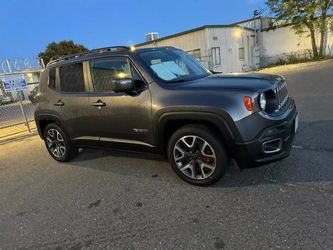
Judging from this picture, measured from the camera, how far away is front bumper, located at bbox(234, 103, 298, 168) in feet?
11.1

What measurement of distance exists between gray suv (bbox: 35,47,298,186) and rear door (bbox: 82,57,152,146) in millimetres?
14

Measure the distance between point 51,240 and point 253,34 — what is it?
32.3 metres

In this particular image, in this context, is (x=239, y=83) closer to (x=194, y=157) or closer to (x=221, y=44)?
(x=194, y=157)

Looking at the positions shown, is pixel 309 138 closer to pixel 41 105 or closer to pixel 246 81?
pixel 246 81

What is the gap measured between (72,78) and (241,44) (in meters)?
27.3

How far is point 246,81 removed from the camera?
369cm

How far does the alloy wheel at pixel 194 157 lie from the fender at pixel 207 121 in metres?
0.23

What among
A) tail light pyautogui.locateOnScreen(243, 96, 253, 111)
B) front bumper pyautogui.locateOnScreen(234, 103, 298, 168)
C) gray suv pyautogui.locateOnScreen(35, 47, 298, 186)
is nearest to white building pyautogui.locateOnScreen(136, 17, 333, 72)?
gray suv pyautogui.locateOnScreen(35, 47, 298, 186)

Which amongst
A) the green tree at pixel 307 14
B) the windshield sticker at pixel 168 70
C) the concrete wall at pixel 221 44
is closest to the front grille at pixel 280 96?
the windshield sticker at pixel 168 70

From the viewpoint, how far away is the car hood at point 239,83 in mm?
3491

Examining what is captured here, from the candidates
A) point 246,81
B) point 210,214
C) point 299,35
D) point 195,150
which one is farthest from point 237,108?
point 299,35

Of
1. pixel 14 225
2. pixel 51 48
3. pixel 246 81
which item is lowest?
pixel 14 225

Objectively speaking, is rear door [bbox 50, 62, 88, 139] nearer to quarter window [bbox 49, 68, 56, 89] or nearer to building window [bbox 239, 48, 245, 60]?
quarter window [bbox 49, 68, 56, 89]

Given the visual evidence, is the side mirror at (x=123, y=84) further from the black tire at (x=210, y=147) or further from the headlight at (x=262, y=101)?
the headlight at (x=262, y=101)
